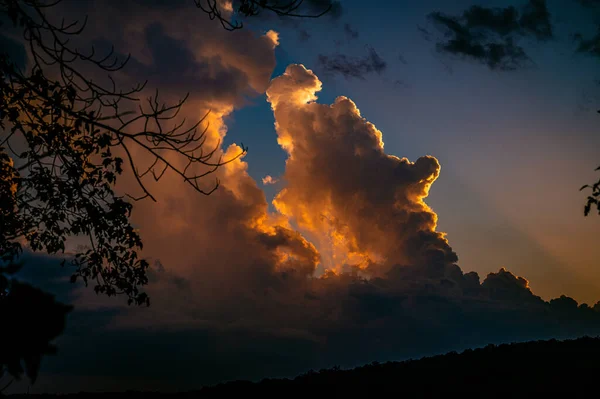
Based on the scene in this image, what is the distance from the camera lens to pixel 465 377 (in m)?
12.8

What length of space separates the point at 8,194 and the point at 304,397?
9431mm

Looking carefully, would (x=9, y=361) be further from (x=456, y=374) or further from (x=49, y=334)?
(x=456, y=374)

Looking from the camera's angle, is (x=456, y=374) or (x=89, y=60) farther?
(x=456, y=374)

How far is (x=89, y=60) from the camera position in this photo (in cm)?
772

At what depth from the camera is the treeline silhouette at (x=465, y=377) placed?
38.8 feet

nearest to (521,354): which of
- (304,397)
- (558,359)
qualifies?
(558,359)

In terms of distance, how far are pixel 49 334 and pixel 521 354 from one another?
14965mm

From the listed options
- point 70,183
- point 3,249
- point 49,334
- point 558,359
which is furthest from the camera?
point 558,359

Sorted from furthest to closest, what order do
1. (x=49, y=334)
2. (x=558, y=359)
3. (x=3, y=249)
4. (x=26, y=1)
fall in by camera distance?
(x=558, y=359)
(x=3, y=249)
(x=26, y=1)
(x=49, y=334)

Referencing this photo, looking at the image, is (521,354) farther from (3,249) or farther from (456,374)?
(3,249)

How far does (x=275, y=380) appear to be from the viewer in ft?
48.0

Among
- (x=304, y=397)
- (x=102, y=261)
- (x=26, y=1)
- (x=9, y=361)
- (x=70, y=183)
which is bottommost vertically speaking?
(x=304, y=397)

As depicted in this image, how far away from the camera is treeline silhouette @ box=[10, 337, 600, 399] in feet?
38.8

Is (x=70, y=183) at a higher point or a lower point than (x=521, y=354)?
higher
